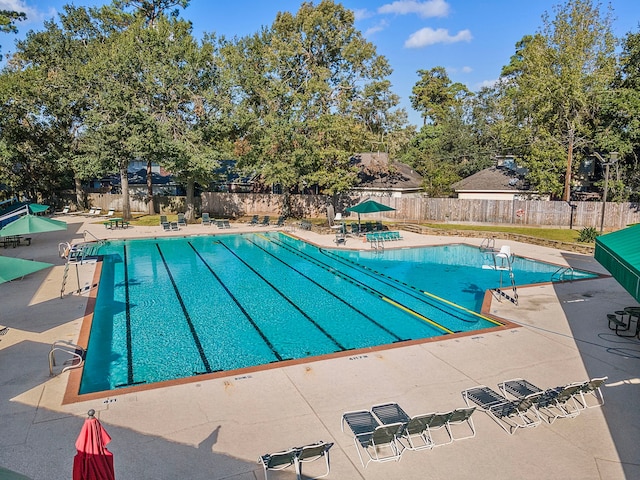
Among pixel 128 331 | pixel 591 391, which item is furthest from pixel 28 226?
pixel 591 391

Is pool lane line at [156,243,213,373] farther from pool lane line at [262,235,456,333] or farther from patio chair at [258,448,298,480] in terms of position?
pool lane line at [262,235,456,333]

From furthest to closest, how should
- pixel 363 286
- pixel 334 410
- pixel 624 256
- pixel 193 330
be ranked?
pixel 363 286
pixel 193 330
pixel 624 256
pixel 334 410

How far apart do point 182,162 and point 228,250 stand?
911cm

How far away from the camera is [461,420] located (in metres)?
6.75

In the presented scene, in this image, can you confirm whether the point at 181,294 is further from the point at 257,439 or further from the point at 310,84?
the point at 310,84

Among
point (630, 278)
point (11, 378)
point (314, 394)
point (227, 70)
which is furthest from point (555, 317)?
point (227, 70)

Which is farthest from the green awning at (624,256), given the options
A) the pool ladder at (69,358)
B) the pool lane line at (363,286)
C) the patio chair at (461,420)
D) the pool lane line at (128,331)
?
the pool ladder at (69,358)

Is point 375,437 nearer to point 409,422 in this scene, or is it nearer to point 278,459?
point 409,422

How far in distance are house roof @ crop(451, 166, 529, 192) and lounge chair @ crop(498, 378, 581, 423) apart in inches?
1171

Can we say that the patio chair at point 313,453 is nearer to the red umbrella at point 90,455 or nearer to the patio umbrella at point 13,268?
the red umbrella at point 90,455

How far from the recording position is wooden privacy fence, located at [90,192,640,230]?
96.2 ft

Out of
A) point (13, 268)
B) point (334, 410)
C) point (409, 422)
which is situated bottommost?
point (334, 410)

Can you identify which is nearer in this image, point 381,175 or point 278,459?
point 278,459

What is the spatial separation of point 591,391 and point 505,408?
6.07ft
